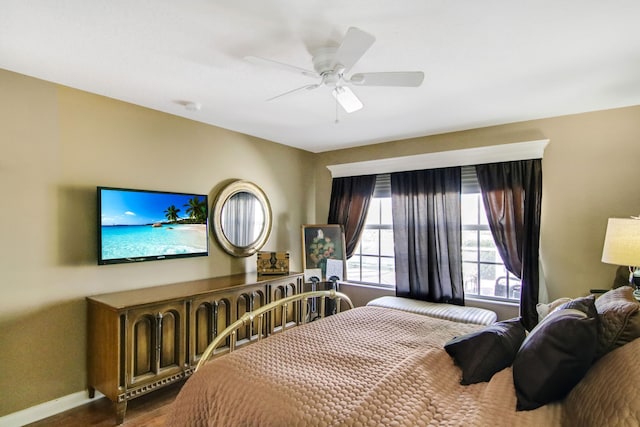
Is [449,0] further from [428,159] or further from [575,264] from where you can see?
[575,264]

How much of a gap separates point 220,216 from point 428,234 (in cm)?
240

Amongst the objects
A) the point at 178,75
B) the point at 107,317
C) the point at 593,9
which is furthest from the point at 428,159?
the point at 107,317

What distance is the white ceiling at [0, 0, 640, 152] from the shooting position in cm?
167

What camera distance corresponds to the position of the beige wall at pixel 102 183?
7.82 feet

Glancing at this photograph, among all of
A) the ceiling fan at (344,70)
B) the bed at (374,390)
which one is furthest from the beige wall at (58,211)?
the ceiling fan at (344,70)

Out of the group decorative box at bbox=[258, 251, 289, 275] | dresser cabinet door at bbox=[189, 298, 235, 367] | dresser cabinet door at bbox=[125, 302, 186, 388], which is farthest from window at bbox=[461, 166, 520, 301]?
dresser cabinet door at bbox=[125, 302, 186, 388]

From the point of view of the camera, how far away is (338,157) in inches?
192

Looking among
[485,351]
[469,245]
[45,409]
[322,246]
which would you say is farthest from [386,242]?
[45,409]

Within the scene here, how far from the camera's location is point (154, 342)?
259 centimetres

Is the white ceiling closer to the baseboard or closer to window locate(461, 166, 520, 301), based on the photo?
window locate(461, 166, 520, 301)

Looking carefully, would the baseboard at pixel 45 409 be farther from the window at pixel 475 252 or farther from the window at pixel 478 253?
the window at pixel 478 253

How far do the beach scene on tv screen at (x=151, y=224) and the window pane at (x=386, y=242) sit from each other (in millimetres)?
2301

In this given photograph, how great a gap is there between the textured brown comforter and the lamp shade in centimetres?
152

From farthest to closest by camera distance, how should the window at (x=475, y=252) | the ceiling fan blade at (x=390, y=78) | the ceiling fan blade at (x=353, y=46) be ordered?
the window at (x=475, y=252)
the ceiling fan blade at (x=390, y=78)
the ceiling fan blade at (x=353, y=46)
